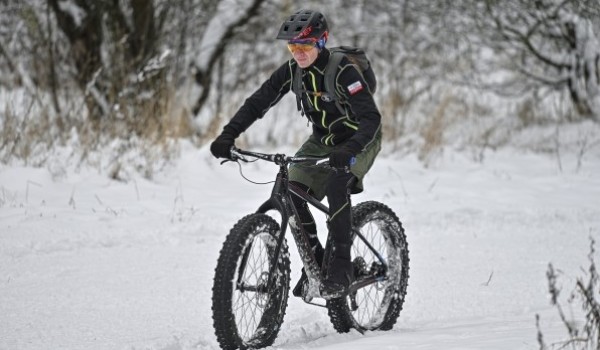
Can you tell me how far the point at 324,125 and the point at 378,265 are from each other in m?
0.87

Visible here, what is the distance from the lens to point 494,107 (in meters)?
15.7

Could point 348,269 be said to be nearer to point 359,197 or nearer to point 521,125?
point 359,197

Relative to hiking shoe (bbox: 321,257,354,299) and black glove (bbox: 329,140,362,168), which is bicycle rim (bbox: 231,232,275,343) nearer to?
hiking shoe (bbox: 321,257,354,299)

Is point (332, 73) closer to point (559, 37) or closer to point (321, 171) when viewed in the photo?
point (321, 171)

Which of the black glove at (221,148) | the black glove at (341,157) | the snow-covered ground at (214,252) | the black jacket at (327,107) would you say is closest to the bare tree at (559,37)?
the snow-covered ground at (214,252)

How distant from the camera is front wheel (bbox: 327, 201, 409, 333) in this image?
4102mm

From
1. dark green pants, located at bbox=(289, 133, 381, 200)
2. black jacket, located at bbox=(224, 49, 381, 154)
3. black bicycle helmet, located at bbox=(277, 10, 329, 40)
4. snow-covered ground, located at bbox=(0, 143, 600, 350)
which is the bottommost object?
snow-covered ground, located at bbox=(0, 143, 600, 350)

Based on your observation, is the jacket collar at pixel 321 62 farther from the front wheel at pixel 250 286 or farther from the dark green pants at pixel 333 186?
the front wheel at pixel 250 286

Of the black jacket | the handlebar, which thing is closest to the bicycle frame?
the handlebar

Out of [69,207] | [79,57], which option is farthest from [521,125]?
[69,207]

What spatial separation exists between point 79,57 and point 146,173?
221 cm

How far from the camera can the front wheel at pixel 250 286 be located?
3275 mm

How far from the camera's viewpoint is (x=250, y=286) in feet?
11.3

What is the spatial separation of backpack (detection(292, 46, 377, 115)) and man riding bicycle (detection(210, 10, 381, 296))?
2 cm
